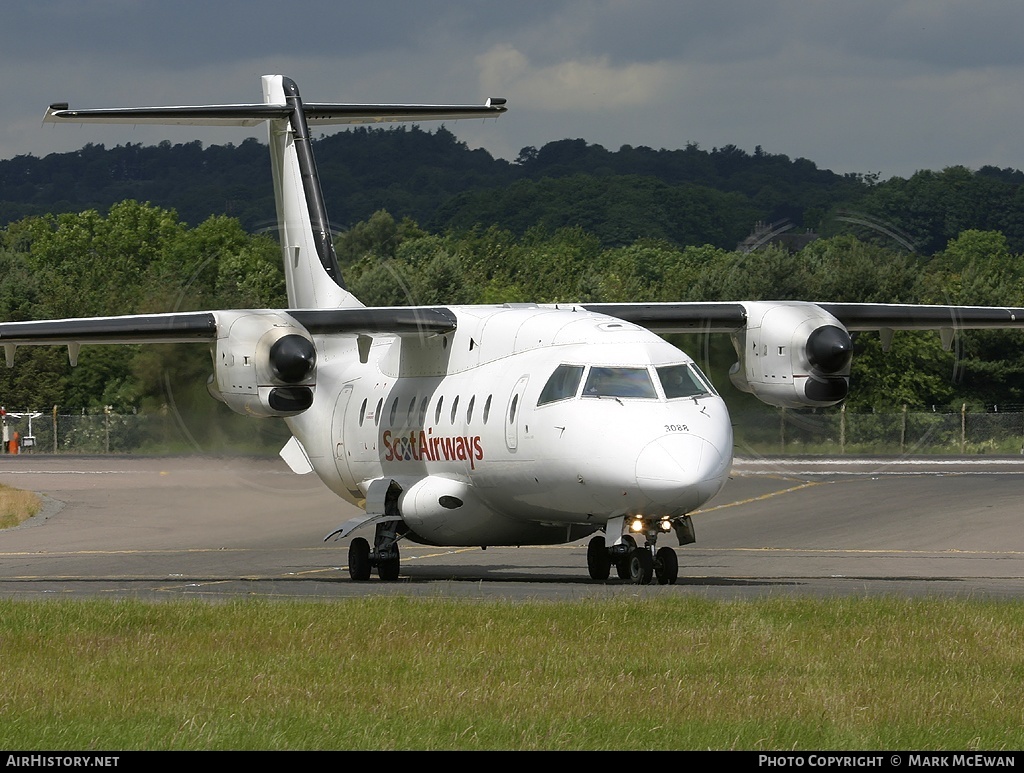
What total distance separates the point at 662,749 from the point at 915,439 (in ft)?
170

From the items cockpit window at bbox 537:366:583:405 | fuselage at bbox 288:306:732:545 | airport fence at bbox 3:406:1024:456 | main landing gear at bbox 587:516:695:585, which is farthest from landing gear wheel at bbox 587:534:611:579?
airport fence at bbox 3:406:1024:456

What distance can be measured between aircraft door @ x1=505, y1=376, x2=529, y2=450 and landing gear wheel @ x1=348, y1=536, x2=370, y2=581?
3.46 metres

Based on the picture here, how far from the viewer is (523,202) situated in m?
164

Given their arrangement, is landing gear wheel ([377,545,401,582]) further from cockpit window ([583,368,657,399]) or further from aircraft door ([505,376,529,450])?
cockpit window ([583,368,657,399])

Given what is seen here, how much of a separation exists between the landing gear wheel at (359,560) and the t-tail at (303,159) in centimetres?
489

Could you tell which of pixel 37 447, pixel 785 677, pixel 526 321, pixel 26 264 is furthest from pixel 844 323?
pixel 26 264

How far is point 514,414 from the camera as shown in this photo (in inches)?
795

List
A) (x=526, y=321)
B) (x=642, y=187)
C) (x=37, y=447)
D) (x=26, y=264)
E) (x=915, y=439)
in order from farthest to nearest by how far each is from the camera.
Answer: (x=642, y=187), (x=26, y=264), (x=37, y=447), (x=915, y=439), (x=526, y=321)

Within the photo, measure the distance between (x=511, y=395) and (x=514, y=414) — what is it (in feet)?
1.05

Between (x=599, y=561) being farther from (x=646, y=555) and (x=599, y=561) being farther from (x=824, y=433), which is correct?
(x=824, y=433)

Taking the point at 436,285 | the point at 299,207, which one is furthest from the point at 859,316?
the point at 436,285

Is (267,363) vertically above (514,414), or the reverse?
(267,363)

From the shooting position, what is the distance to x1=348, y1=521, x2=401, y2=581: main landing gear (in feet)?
72.6

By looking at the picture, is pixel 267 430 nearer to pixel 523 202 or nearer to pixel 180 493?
pixel 180 493
